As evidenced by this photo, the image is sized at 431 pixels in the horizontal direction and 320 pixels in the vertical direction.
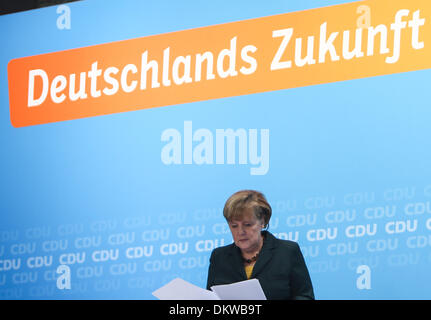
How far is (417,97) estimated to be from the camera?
3.22m

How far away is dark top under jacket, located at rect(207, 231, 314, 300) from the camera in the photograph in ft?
7.86

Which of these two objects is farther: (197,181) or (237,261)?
(197,181)

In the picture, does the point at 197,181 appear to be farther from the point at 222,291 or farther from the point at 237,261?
the point at 222,291

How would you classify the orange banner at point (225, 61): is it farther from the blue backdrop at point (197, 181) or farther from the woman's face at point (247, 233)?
the woman's face at point (247, 233)

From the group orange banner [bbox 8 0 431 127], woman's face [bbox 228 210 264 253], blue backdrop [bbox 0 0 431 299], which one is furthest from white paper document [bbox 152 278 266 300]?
orange banner [bbox 8 0 431 127]

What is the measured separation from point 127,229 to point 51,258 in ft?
1.81

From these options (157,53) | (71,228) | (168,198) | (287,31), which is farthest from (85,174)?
(287,31)

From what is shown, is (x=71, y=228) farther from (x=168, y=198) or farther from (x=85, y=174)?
(x=168, y=198)

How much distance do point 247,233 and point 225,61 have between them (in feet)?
4.48

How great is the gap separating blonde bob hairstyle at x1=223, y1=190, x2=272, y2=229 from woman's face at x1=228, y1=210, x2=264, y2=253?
0.02 metres

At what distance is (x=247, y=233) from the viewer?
2520 mm

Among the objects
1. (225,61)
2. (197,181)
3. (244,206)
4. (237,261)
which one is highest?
(225,61)

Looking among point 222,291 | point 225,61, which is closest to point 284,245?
point 222,291

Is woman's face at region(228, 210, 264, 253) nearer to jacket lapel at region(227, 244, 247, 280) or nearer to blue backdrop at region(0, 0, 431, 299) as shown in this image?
jacket lapel at region(227, 244, 247, 280)
